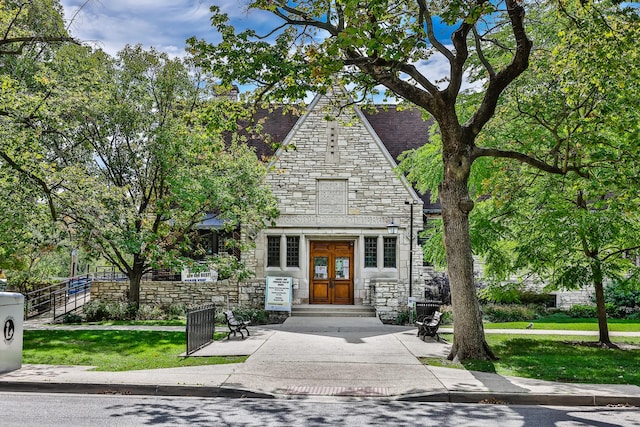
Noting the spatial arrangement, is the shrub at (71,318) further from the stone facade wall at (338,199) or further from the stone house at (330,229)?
the stone facade wall at (338,199)

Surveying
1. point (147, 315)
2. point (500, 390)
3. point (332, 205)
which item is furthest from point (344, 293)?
point (500, 390)

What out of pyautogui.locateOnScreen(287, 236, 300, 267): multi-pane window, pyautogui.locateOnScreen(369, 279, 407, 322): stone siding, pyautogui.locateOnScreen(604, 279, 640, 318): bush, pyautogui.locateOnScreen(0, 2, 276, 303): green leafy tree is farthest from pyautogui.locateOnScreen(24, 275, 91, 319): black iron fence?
pyautogui.locateOnScreen(604, 279, 640, 318): bush

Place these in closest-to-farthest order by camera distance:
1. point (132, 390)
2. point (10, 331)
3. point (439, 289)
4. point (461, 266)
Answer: point (132, 390) < point (10, 331) < point (461, 266) < point (439, 289)

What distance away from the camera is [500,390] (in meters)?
9.07

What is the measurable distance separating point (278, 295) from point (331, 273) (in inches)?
112

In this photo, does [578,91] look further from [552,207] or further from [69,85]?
[69,85]

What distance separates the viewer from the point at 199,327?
524 inches

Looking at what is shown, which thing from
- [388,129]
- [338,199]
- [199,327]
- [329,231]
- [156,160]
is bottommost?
[199,327]

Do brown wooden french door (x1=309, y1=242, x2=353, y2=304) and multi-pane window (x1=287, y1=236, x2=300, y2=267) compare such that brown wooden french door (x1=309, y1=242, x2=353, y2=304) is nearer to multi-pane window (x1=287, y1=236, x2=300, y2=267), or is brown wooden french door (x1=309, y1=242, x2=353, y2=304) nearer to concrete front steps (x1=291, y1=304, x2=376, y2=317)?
multi-pane window (x1=287, y1=236, x2=300, y2=267)

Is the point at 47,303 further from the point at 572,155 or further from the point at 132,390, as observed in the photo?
the point at 572,155

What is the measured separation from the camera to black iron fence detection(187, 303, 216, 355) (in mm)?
12548

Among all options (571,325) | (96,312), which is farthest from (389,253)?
(96,312)

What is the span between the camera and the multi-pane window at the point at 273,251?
A: 22922 mm

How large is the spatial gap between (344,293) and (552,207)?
1079 cm
